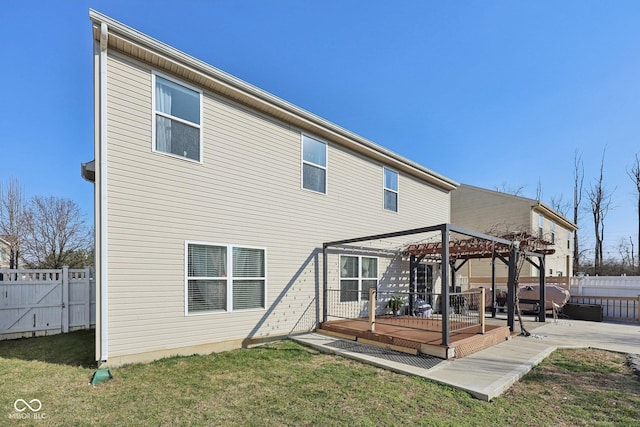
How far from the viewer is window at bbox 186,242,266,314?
606cm

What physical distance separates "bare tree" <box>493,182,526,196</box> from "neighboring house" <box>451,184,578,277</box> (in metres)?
7.66

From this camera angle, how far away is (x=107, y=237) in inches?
201

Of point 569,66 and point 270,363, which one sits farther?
point 569,66

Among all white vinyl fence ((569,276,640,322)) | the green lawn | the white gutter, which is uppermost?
the white gutter

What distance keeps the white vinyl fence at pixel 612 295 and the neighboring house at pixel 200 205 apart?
393 inches

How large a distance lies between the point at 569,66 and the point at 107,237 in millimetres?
13988

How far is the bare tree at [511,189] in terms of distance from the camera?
28141 mm

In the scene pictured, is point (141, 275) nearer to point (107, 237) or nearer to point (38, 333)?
point (107, 237)

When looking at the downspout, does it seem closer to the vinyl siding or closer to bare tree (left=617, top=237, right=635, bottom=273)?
the vinyl siding

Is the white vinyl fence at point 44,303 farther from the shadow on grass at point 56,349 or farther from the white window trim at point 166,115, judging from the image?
the white window trim at point 166,115

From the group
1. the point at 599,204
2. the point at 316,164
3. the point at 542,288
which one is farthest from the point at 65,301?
the point at 599,204

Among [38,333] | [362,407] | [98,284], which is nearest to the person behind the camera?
[362,407]

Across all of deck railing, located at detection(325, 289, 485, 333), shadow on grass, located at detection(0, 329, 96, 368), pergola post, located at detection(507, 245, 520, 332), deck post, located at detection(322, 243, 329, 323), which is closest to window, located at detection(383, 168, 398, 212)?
deck railing, located at detection(325, 289, 485, 333)

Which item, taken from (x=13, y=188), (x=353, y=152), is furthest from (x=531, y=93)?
(x=13, y=188)
